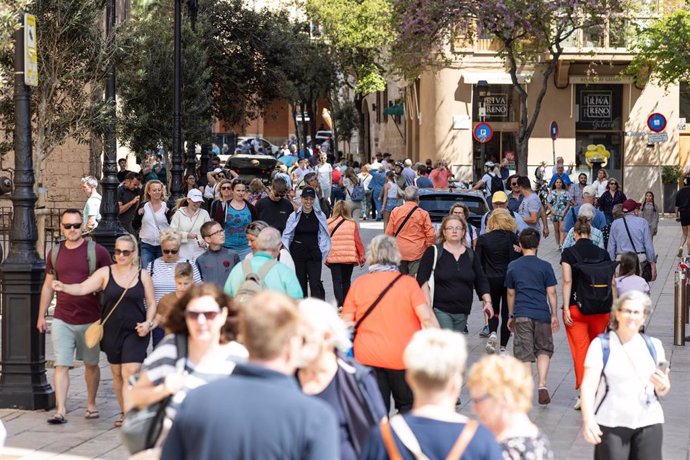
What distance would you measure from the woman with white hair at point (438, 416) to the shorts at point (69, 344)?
19.3 feet

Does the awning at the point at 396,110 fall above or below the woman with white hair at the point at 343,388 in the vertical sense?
above

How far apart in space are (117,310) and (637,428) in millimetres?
4312

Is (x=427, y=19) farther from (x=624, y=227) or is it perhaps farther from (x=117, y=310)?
(x=117, y=310)

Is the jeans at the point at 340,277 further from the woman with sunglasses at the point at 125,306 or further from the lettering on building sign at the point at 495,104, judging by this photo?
the lettering on building sign at the point at 495,104

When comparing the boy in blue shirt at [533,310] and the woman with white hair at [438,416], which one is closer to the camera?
the woman with white hair at [438,416]

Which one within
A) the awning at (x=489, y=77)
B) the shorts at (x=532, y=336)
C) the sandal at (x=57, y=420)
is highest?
the awning at (x=489, y=77)

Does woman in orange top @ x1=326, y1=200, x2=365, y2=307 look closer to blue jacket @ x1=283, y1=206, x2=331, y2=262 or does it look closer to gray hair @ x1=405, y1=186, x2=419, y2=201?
blue jacket @ x1=283, y1=206, x2=331, y2=262

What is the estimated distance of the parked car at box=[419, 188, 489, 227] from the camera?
2091cm

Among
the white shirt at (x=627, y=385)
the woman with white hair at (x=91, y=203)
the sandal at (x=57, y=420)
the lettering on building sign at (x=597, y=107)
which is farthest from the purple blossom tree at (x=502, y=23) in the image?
the white shirt at (x=627, y=385)

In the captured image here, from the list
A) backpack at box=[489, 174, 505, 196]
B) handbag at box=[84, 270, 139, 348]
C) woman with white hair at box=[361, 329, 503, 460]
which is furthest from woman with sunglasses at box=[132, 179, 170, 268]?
backpack at box=[489, 174, 505, 196]

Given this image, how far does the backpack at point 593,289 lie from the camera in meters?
11.2

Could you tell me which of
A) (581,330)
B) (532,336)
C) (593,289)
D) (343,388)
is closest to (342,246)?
(532,336)

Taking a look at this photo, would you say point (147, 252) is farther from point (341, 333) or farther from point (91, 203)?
point (341, 333)

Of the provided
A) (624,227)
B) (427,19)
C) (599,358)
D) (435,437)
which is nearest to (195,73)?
(427,19)
